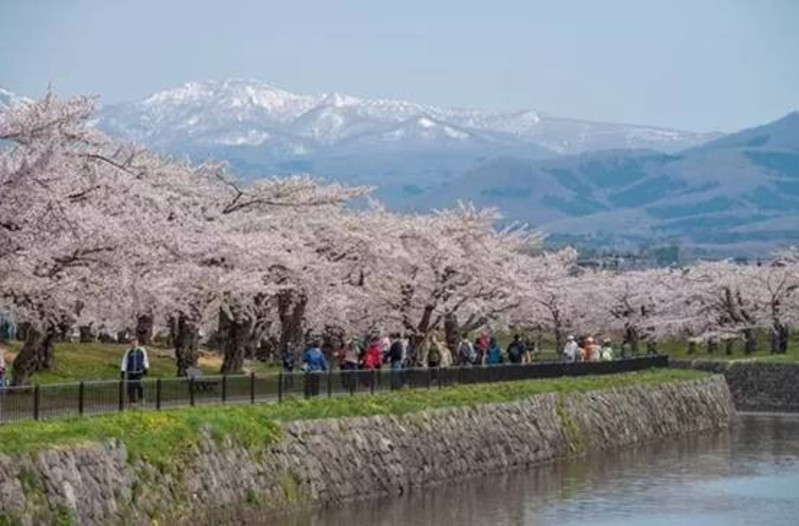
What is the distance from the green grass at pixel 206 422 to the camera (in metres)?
23.7

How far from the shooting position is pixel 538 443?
142ft

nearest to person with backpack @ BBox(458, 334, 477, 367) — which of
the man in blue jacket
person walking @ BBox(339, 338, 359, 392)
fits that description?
person walking @ BBox(339, 338, 359, 392)

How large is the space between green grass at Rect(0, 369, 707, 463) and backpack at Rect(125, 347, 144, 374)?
1405mm

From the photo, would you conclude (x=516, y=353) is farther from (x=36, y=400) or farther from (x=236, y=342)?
(x=36, y=400)

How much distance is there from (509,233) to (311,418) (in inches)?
1645

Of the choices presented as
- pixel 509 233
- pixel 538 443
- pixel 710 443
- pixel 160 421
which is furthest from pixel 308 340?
pixel 160 421

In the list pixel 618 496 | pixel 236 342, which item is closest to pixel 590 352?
pixel 236 342

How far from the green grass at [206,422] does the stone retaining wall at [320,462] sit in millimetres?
235

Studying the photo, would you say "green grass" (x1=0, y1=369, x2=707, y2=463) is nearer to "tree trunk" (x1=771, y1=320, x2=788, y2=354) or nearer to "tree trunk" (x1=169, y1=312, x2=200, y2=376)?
"tree trunk" (x1=169, y1=312, x2=200, y2=376)

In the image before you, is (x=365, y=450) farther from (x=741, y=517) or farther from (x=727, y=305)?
(x=727, y=305)

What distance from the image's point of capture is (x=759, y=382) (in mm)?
77750

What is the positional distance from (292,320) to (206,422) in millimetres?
23099

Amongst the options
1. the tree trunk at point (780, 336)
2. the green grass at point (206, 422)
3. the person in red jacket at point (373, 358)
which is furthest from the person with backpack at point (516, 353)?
the tree trunk at point (780, 336)

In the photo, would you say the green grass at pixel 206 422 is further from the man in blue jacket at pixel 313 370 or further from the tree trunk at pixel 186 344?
the tree trunk at pixel 186 344
